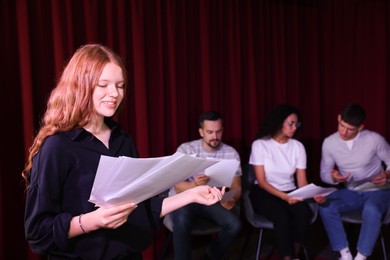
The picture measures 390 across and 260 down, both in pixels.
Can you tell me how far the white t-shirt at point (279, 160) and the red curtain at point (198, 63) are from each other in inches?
24.4

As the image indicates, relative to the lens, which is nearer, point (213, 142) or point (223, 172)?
point (223, 172)

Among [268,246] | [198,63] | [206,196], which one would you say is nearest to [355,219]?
[268,246]

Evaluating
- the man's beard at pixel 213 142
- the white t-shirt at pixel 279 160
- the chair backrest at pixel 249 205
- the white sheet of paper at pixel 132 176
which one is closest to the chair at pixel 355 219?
the white t-shirt at pixel 279 160

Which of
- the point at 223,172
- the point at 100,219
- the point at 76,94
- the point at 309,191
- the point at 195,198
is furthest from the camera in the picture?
the point at 309,191

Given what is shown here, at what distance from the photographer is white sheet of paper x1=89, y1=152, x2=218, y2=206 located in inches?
44.5

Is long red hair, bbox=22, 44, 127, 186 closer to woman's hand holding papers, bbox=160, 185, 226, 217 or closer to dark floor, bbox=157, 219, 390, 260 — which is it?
woman's hand holding papers, bbox=160, 185, 226, 217

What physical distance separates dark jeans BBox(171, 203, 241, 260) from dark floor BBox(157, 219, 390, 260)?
0.56 metres

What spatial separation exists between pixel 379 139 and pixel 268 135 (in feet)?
3.11

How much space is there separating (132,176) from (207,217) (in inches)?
75.7

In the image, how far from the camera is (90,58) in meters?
1.28

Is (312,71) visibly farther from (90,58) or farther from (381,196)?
(90,58)

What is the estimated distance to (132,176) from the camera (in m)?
1.19

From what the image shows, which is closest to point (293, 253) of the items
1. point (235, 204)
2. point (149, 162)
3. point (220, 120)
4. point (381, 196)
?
point (235, 204)

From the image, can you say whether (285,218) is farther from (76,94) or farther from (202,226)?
(76,94)
